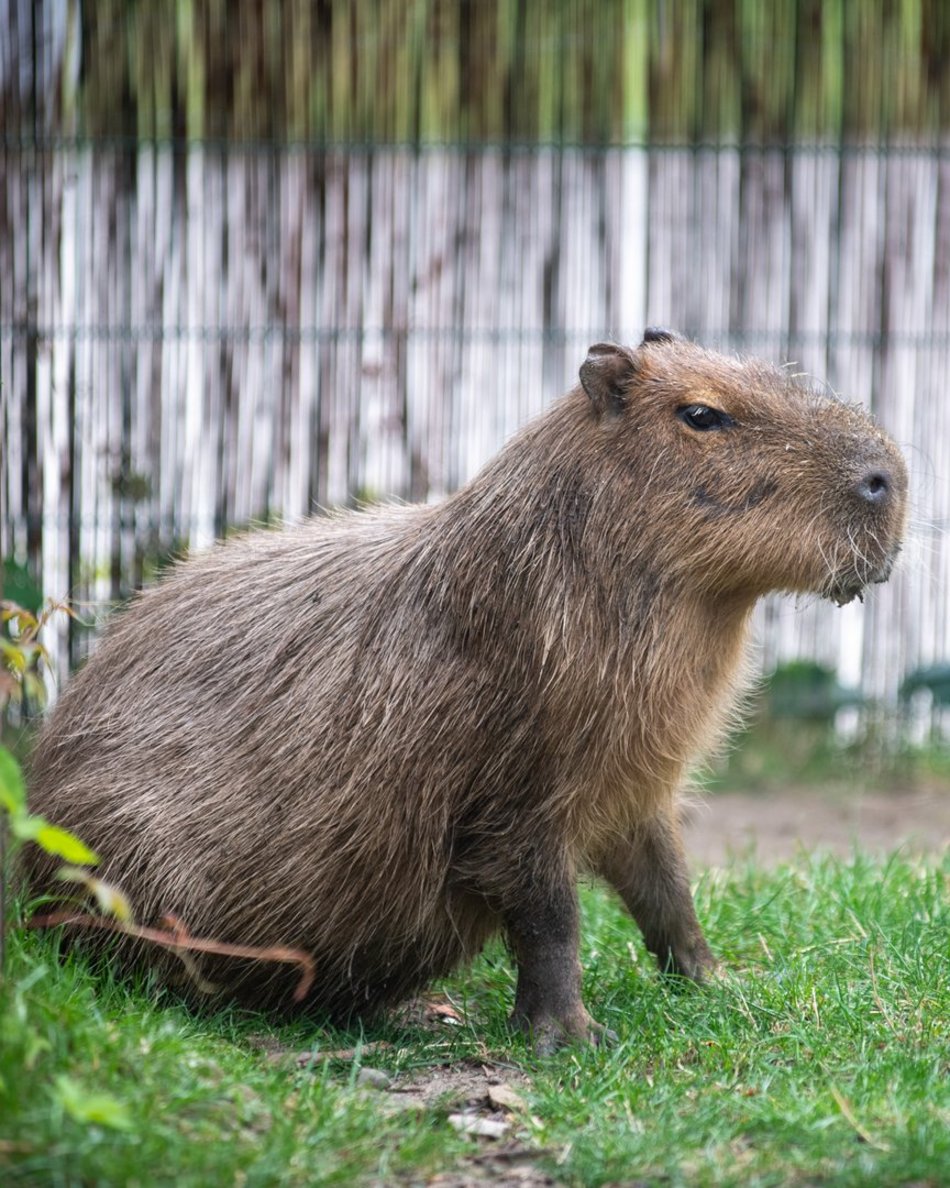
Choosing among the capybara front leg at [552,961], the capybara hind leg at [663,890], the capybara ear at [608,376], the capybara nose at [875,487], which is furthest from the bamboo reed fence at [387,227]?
the capybara front leg at [552,961]

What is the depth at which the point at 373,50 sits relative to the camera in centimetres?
740

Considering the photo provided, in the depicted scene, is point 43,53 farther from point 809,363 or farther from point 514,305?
point 809,363

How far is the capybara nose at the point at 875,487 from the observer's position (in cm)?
378

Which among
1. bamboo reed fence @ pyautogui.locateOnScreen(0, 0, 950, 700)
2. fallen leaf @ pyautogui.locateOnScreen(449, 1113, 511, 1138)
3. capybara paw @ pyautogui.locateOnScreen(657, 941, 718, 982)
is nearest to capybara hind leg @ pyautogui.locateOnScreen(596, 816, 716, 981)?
capybara paw @ pyautogui.locateOnScreen(657, 941, 718, 982)

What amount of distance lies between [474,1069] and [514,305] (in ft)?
15.2

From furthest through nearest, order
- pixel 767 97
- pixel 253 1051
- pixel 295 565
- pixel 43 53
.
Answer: pixel 767 97
pixel 43 53
pixel 295 565
pixel 253 1051

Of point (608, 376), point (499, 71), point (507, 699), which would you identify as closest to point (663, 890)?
point (507, 699)

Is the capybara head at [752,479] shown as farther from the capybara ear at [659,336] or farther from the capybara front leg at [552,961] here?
the capybara front leg at [552,961]

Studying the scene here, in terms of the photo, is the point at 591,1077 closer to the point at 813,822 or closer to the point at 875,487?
the point at 875,487

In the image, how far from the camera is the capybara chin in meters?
3.80

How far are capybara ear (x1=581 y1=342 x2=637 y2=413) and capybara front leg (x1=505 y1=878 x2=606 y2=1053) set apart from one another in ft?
3.81

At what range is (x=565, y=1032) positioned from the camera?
3814 mm

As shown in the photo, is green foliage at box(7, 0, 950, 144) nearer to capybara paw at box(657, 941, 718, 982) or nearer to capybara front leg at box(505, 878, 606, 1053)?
capybara paw at box(657, 941, 718, 982)

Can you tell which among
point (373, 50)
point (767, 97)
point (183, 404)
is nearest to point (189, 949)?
point (183, 404)
